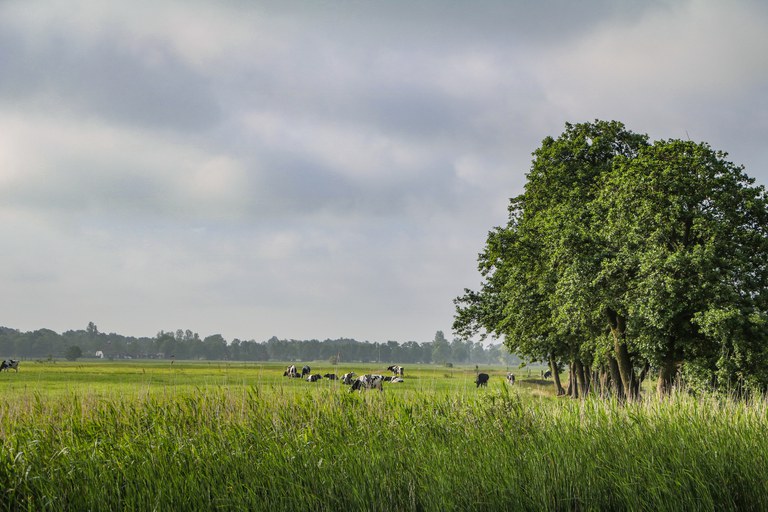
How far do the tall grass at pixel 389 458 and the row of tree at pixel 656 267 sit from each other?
1423 centimetres

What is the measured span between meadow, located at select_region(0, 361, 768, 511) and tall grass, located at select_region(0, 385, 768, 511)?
0.04 m

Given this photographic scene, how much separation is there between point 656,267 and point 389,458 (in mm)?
21634

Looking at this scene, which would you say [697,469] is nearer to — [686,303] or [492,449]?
[492,449]

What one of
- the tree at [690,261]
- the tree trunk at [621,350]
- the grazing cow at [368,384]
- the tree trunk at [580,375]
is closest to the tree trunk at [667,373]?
the tree at [690,261]

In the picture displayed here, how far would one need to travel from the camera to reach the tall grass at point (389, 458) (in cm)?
1005

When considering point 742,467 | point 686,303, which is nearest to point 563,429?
point 742,467

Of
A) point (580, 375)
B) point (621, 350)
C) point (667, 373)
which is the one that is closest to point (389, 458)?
point (667, 373)

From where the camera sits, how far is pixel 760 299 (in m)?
28.8

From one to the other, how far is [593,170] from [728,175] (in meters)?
8.33

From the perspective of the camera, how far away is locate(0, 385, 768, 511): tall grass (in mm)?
10047

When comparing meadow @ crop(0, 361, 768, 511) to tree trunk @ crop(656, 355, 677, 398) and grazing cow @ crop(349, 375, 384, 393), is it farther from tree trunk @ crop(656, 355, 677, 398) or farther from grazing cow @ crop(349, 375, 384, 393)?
tree trunk @ crop(656, 355, 677, 398)

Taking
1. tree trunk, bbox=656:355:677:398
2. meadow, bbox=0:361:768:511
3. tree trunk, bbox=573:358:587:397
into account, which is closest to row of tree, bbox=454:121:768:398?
tree trunk, bbox=656:355:677:398

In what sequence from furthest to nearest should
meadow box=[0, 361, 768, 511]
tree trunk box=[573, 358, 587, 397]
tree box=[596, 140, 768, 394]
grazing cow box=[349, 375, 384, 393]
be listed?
tree trunk box=[573, 358, 587, 397], tree box=[596, 140, 768, 394], grazing cow box=[349, 375, 384, 393], meadow box=[0, 361, 768, 511]

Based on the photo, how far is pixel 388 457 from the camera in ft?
36.7
